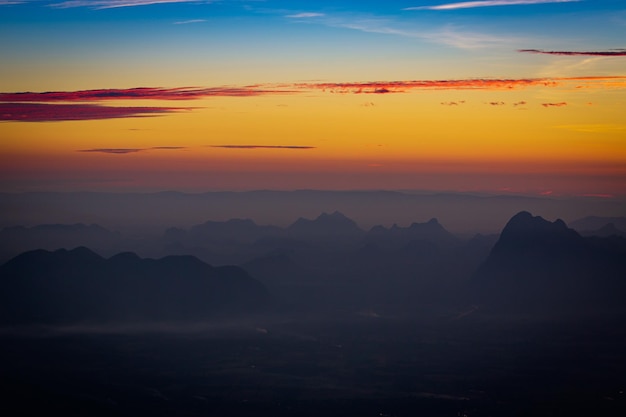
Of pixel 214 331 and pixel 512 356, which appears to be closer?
pixel 512 356

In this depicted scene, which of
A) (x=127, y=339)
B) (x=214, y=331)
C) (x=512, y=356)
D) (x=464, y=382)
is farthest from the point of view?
(x=214, y=331)

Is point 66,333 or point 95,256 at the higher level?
point 95,256

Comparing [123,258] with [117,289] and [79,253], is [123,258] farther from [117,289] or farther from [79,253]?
[79,253]

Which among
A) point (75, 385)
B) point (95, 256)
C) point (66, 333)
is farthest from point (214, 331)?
point (75, 385)

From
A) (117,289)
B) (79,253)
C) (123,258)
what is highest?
(79,253)

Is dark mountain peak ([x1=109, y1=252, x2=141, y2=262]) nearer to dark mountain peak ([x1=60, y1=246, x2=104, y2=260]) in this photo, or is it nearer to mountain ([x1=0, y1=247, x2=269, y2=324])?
→ mountain ([x1=0, y1=247, x2=269, y2=324])

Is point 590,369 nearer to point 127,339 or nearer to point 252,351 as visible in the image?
point 252,351

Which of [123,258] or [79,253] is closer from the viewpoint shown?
[79,253]

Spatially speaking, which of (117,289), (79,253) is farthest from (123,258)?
(79,253)

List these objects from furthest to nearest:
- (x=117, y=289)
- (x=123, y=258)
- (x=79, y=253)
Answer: (x=123, y=258)
(x=79, y=253)
(x=117, y=289)
